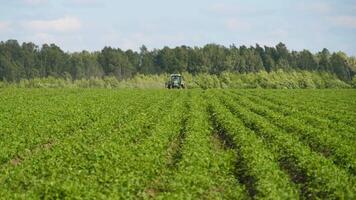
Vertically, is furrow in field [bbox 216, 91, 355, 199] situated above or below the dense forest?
below

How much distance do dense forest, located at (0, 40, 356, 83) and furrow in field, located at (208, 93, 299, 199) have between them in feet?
370

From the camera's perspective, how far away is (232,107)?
34.0m

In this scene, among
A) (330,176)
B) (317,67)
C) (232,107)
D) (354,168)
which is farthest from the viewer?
(317,67)

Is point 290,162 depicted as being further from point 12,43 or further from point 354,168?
point 12,43

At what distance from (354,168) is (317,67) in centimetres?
13021

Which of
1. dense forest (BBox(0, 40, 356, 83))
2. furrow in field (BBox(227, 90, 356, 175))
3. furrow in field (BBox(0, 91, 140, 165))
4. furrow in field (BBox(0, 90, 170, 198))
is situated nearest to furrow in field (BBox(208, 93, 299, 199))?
furrow in field (BBox(227, 90, 356, 175))

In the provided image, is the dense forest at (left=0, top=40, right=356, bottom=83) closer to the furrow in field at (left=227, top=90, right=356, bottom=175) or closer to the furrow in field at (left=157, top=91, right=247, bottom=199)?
the furrow in field at (left=227, top=90, right=356, bottom=175)

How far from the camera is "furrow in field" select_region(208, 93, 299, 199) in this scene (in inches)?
470

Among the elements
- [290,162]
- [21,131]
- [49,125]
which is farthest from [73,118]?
[290,162]

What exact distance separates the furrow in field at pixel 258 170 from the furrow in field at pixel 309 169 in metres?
0.37

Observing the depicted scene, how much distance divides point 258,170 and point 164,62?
13059 centimetres

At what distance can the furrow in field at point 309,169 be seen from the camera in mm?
12070

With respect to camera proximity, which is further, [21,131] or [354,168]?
[21,131]

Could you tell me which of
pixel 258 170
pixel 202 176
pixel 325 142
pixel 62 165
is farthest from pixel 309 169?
pixel 62 165
